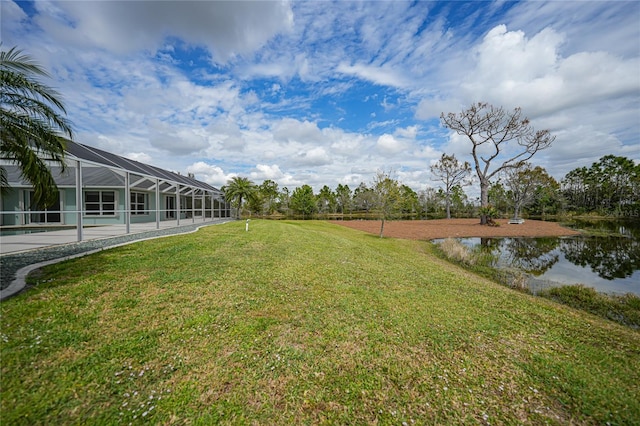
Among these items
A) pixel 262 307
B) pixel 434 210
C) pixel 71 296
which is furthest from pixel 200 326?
pixel 434 210

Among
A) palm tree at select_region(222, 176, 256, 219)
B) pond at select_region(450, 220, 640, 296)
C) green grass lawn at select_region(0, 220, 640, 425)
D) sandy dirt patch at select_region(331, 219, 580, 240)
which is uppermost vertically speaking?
palm tree at select_region(222, 176, 256, 219)

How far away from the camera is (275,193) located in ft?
181

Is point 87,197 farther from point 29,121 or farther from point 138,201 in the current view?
point 29,121

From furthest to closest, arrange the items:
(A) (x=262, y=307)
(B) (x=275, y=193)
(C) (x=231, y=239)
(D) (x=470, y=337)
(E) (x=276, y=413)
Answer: (B) (x=275, y=193) < (C) (x=231, y=239) < (A) (x=262, y=307) < (D) (x=470, y=337) < (E) (x=276, y=413)

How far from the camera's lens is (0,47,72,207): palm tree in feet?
19.4

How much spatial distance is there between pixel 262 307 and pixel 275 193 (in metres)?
51.5

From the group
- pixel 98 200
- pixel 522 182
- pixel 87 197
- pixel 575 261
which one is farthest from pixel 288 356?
pixel 522 182

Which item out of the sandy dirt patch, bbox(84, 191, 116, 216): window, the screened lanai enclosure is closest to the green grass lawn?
the screened lanai enclosure

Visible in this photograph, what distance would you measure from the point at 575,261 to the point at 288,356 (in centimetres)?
1549

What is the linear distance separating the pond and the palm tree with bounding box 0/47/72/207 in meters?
14.3

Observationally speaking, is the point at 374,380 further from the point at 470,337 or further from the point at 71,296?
the point at 71,296

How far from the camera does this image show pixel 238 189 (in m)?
28.8

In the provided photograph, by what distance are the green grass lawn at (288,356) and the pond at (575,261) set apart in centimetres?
482

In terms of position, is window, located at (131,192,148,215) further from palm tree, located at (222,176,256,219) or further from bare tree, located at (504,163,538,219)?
bare tree, located at (504,163,538,219)
